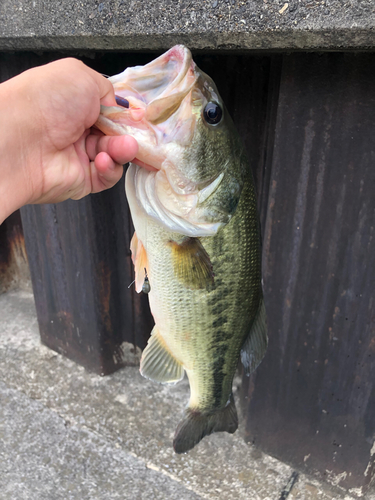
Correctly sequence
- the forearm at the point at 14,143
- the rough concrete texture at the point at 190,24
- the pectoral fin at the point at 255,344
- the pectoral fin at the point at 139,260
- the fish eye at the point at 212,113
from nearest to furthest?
the forearm at the point at 14,143 → the fish eye at the point at 212,113 → the rough concrete texture at the point at 190,24 → the pectoral fin at the point at 139,260 → the pectoral fin at the point at 255,344

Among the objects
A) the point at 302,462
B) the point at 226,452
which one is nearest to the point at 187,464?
the point at 226,452

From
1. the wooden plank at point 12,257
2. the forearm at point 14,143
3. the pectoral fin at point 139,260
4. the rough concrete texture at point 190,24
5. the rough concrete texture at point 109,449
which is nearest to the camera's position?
the forearm at point 14,143

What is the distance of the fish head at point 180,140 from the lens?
1188 mm

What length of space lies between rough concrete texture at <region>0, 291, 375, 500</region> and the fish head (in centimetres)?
177

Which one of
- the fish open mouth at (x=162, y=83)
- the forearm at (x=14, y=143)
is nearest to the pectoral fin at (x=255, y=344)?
the fish open mouth at (x=162, y=83)

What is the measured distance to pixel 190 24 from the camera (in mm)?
1569

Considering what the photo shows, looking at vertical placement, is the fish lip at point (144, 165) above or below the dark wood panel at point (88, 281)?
above

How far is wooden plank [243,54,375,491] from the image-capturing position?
1721 millimetres

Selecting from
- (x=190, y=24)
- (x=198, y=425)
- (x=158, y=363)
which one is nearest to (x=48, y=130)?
(x=190, y=24)

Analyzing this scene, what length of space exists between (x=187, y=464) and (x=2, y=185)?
2.06m

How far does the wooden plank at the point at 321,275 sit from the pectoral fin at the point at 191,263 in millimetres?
782

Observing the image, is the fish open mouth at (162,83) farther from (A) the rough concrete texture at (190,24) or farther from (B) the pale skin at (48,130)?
(A) the rough concrete texture at (190,24)

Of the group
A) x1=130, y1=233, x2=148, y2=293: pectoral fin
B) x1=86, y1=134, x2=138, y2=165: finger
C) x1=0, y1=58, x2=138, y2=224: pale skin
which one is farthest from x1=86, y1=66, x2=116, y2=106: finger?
x1=130, y1=233, x2=148, y2=293: pectoral fin

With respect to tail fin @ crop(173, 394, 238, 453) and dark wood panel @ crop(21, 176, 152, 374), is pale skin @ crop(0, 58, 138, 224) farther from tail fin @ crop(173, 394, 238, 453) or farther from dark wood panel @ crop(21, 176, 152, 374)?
dark wood panel @ crop(21, 176, 152, 374)
